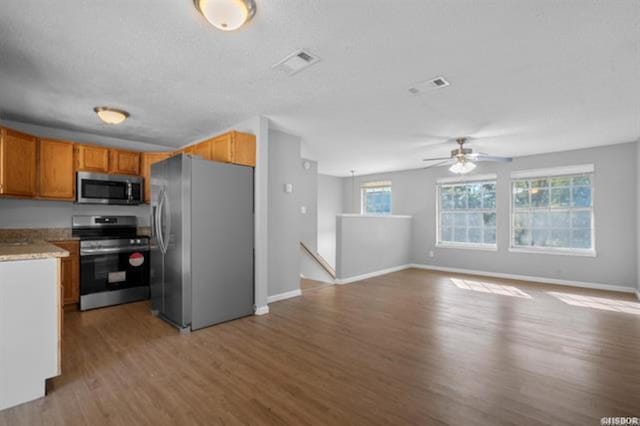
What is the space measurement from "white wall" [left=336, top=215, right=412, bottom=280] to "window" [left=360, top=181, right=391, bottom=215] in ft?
3.45

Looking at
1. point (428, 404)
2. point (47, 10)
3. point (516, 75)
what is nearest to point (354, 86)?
point (516, 75)

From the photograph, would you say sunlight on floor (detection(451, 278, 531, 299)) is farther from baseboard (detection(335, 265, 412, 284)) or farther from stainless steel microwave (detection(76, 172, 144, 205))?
stainless steel microwave (detection(76, 172, 144, 205))

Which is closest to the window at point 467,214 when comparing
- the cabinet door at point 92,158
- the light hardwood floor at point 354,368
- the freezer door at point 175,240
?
the light hardwood floor at point 354,368

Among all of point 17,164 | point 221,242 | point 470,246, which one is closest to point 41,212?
point 17,164

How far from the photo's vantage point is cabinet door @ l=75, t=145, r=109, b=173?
160 inches

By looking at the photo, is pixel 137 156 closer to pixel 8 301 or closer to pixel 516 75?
pixel 8 301

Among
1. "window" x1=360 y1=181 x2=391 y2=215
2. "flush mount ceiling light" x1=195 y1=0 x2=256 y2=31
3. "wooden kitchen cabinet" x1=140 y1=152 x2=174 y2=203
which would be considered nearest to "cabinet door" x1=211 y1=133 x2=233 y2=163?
"wooden kitchen cabinet" x1=140 y1=152 x2=174 y2=203

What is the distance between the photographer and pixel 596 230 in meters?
5.20

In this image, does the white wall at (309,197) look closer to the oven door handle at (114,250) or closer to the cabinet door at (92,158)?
the oven door handle at (114,250)

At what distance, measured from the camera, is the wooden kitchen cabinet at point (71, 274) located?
374 centimetres

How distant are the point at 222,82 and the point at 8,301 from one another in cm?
235

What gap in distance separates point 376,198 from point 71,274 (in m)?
7.06

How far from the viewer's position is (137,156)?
4.63 metres

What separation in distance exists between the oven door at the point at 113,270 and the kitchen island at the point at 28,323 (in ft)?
6.61
